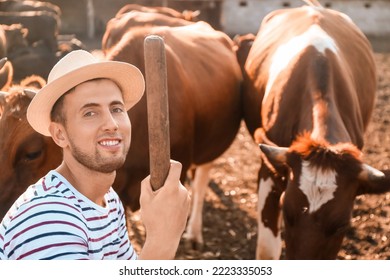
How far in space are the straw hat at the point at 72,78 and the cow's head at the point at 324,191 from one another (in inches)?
41.6

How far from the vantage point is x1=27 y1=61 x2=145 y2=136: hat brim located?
1.58 metres

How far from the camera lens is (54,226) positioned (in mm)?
1420

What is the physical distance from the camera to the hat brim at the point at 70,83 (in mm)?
1581

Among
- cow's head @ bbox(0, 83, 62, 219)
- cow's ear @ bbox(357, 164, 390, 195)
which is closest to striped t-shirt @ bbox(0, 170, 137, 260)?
cow's head @ bbox(0, 83, 62, 219)

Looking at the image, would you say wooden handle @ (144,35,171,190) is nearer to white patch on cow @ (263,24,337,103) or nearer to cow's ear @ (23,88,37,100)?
cow's ear @ (23,88,37,100)

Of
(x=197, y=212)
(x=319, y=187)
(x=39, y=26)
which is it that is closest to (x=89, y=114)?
(x=319, y=187)

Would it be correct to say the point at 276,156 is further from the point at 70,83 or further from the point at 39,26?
the point at 39,26

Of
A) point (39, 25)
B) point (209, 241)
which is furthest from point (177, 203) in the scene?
point (39, 25)

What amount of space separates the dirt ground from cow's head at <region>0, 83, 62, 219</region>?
63.5 inches

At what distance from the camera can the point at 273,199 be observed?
11.4 ft

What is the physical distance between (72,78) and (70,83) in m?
0.02

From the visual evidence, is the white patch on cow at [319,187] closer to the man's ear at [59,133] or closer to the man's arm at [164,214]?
the man's arm at [164,214]

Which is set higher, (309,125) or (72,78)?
(72,78)

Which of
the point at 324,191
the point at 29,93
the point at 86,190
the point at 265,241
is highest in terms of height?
the point at 86,190
